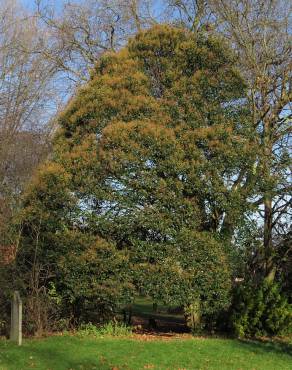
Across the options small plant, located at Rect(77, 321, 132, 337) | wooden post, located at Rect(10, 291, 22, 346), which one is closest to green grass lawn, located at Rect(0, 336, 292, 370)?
wooden post, located at Rect(10, 291, 22, 346)

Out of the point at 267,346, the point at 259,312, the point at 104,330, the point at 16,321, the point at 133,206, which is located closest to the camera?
the point at 16,321

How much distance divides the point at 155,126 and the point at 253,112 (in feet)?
11.7

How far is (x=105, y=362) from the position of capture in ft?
30.6

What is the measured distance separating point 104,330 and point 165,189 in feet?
11.6

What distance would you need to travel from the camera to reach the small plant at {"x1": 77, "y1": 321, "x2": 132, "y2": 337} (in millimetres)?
12320

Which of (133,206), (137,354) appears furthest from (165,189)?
(137,354)

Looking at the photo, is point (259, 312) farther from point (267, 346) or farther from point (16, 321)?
point (16, 321)

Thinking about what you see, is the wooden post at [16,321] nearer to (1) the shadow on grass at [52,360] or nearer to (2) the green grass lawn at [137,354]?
(2) the green grass lawn at [137,354]

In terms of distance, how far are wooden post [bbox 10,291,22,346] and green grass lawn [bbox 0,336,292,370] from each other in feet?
0.70

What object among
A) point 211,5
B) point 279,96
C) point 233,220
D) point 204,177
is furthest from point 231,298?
point 211,5

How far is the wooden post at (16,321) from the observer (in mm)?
10820

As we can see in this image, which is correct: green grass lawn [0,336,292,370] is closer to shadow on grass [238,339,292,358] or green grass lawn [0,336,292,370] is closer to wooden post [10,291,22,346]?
shadow on grass [238,339,292,358]

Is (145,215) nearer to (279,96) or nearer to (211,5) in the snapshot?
(279,96)

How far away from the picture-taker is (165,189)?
12398mm
